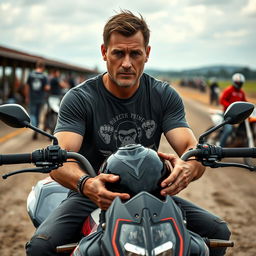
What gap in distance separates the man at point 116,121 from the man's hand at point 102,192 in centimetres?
33

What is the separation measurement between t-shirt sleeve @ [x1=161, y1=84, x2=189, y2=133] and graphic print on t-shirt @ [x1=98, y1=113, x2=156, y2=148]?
129mm

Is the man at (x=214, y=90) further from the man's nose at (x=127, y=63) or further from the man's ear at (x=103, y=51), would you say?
the man's nose at (x=127, y=63)

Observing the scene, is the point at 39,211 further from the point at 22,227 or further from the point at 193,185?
the point at 193,185

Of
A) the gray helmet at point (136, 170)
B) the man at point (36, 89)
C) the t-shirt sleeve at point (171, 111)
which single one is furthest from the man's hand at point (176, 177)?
the man at point (36, 89)

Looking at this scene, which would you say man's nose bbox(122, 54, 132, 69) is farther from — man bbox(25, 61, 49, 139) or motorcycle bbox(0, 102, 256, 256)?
man bbox(25, 61, 49, 139)

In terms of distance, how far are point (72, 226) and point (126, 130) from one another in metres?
0.69

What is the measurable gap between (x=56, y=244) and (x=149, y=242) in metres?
0.95

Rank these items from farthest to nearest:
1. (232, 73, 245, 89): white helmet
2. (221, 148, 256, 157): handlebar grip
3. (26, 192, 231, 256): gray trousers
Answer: (232, 73, 245, 89): white helmet → (26, 192, 231, 256): gray trousers → (221, 148, 256, 157): handlebar grip

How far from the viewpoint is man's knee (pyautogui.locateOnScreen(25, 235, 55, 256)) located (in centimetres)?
236

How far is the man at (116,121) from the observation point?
245cm

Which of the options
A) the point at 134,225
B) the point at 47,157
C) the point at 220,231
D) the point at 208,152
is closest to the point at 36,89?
the point at 220,231

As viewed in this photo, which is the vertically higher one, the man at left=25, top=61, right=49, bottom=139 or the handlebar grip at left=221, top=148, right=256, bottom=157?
the handlebar grip at left=221, top=148, right=256, bottom=157

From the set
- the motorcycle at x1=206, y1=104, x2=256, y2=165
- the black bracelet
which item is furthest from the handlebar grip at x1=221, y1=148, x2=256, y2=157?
the motorcycle at x1=206, y1=104, x2=256, y2=165

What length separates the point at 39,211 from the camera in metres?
2.96
